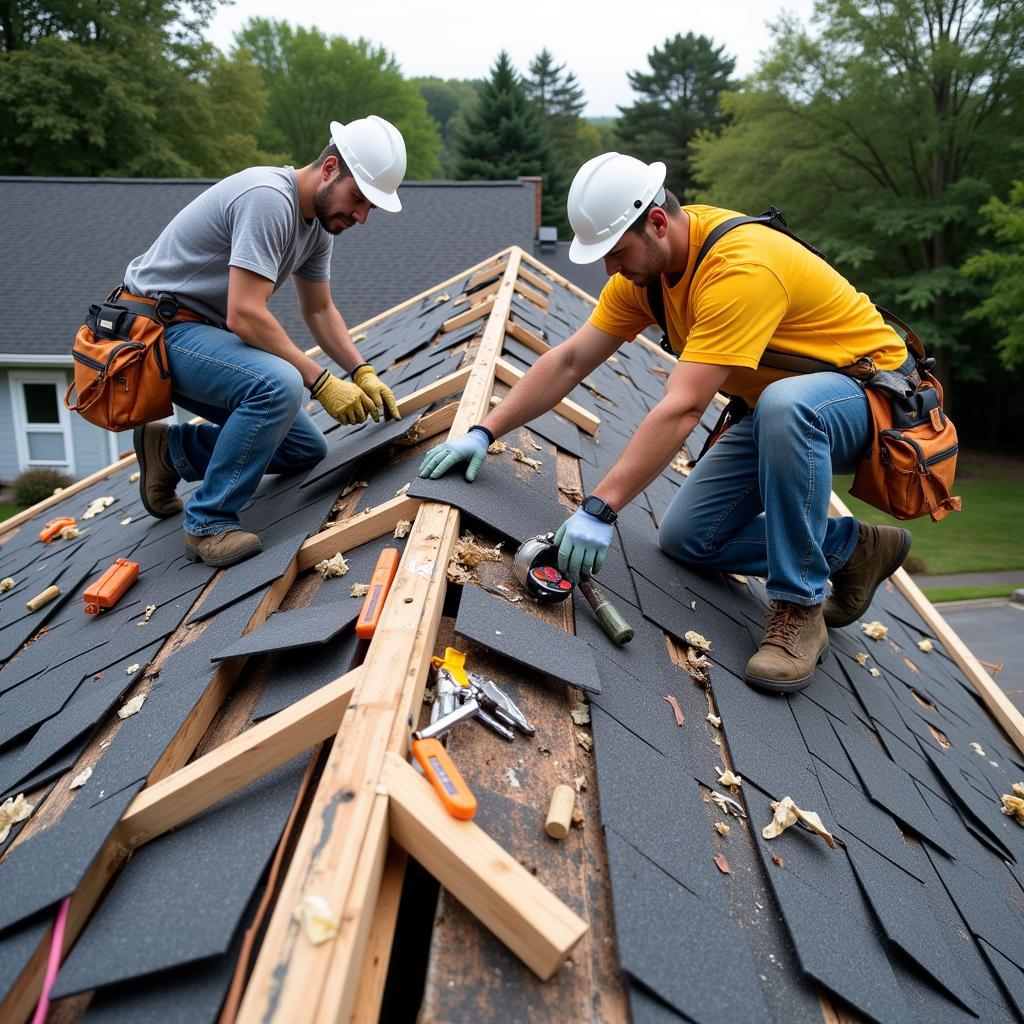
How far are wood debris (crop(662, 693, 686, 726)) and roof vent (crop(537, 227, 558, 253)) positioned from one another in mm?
22114

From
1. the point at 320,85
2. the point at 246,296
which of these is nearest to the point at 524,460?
the point at 246,296

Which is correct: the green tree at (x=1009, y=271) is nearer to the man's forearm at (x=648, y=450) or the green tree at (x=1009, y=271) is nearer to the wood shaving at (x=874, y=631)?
the wood shaving at (x=874, y=631)

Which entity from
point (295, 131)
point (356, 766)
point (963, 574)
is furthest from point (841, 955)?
point (295, 131)

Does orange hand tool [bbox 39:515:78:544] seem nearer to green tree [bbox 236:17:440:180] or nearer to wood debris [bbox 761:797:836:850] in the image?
wood debris [bbox 761:797:836:850]

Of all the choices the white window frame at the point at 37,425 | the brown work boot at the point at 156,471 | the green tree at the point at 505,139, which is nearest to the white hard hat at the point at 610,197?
the brown work boot at the point at 156,471

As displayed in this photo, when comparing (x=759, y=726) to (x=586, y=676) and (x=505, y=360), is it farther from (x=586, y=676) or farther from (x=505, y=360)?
(x=505, y=360)

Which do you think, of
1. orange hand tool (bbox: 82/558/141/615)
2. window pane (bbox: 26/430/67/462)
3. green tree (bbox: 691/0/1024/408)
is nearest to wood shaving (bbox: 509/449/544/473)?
orange hand tool (bbox: 82/558/141/615)

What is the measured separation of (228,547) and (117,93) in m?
27.3

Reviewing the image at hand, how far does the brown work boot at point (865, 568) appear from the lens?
346 cm

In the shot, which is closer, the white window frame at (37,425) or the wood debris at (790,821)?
the wood debris at (790,821)

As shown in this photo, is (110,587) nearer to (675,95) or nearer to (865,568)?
(865,568)

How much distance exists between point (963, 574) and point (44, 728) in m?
15.3

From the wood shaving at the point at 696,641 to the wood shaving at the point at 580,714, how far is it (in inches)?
31.6

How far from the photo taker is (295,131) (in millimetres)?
44031
